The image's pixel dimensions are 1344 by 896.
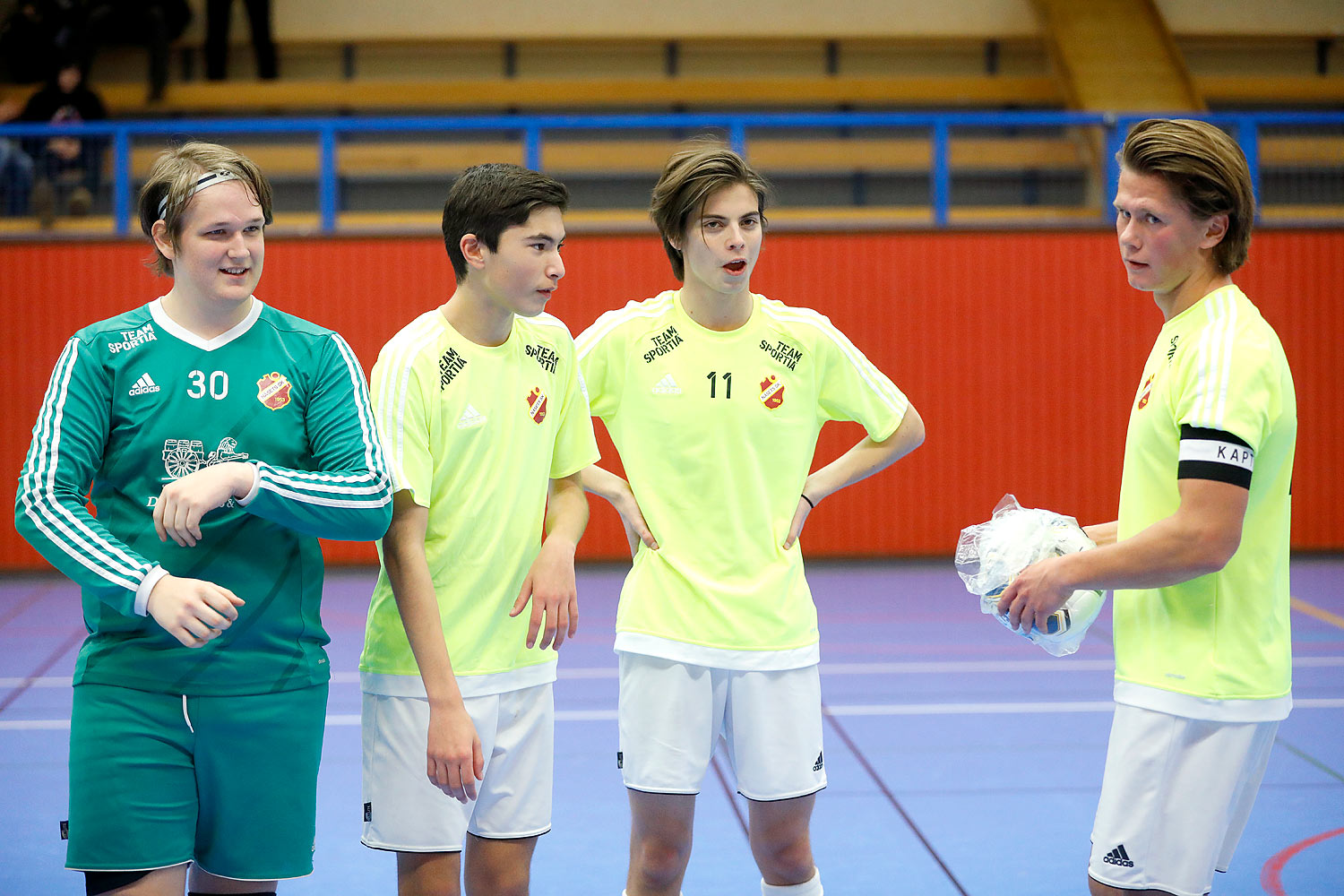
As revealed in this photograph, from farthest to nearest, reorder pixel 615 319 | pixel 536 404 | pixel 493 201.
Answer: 1. pixel 615 319
2. pixel 536 404
3. pixel 493 201

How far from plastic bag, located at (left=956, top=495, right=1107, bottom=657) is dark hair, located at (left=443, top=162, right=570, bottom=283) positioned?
48.5 inches

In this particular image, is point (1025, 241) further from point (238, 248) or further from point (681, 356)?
point (238, 248)

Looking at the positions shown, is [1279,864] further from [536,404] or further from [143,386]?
[143,386]

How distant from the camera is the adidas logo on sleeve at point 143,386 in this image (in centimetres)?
242

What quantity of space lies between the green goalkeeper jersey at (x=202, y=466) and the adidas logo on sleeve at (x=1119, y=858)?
1607 millimetres

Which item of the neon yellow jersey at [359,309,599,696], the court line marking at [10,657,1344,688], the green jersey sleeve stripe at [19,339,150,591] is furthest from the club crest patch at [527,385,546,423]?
the court line marking at [10,657,1344,688]

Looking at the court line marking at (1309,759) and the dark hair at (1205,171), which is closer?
the dark hair at (1205,171)

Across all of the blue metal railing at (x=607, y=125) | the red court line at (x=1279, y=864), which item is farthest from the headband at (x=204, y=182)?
the blue metal railing at (x=607, y=125)

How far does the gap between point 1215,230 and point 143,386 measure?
7.13 ft

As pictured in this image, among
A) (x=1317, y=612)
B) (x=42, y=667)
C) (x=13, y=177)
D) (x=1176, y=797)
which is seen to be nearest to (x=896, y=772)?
(x=1176, y=797)

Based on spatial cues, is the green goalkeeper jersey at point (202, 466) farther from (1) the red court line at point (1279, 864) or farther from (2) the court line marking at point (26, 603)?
(2) the court line marking at point (26, 603)

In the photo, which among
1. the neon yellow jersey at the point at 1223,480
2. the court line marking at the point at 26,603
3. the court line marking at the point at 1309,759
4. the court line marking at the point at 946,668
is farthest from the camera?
the court line marking at the point at 26,603

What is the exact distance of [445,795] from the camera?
272 cm

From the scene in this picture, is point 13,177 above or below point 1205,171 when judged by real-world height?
above
